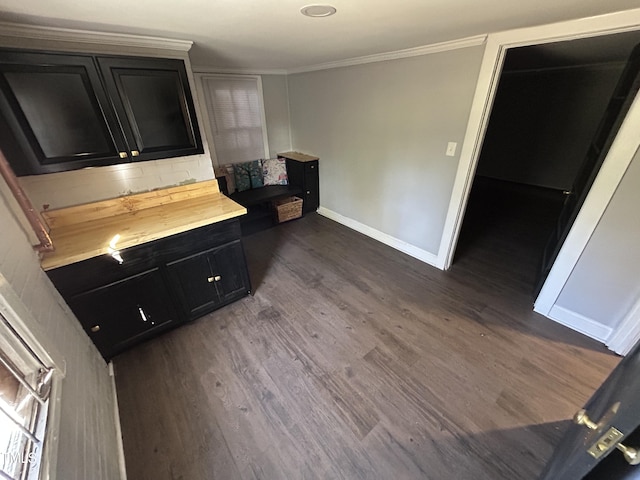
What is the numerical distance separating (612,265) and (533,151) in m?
4.37

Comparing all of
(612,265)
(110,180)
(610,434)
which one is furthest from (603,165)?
(110,180)

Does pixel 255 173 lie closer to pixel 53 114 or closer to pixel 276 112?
pixel 276 112

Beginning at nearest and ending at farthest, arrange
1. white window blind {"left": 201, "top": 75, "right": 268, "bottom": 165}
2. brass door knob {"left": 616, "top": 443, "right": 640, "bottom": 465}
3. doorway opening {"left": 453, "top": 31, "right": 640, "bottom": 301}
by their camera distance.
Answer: brass door knob {"left": 616, "top": 443, "right": 640, "bottom": 465}
doorway opening {"left": 453, "top": 31, "right": 640, "bottom": 301}
white window blind {"left": 201, "top": 75, "right": 268, "bottom": 165}

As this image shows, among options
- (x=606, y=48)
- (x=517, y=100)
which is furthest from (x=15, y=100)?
(x=517, y=100)

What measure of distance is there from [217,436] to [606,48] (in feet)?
16.2

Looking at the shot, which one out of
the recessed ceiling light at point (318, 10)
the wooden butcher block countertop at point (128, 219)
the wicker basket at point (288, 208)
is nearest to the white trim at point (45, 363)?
the wooden butcher block countertop at point (128, 219)

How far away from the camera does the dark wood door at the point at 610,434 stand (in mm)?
590

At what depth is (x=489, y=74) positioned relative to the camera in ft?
6.44

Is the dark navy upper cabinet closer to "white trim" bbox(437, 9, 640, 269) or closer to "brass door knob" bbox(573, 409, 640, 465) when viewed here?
"white trim" bbox(437, 9, 640, 269)

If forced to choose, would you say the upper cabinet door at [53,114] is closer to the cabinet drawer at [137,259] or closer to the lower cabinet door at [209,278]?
the cabinet drawer at [137,259]

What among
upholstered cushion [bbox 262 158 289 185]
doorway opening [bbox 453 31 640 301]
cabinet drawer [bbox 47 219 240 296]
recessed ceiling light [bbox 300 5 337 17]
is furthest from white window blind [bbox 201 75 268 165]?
doorway opening [bbox 453 31 640 301]

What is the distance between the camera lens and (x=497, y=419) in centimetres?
149

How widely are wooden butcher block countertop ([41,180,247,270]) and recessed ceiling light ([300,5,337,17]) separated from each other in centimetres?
131

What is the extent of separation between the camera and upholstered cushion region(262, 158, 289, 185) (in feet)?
12.9
